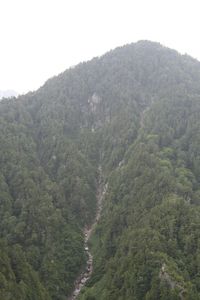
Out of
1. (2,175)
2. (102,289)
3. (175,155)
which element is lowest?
(102,289)

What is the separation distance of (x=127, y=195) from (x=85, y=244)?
1041 inches

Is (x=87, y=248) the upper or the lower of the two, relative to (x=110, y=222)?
lower

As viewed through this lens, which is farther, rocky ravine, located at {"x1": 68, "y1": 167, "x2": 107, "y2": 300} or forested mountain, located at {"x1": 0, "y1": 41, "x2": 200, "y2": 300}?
rocky ravine, located at {"x1": 68, "y1": 167, "x2": 107, "y2": 300}

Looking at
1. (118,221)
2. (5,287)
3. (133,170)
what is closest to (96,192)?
(133,170)

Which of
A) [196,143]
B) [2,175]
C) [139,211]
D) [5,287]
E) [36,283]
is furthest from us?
[196,143]

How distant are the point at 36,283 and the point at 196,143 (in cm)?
10194

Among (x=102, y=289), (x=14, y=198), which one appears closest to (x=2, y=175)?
(x=14, y=198)

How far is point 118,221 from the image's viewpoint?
151 meters

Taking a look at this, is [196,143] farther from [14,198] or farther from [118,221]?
[14,198]

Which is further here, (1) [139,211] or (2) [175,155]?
(2) [175,155]

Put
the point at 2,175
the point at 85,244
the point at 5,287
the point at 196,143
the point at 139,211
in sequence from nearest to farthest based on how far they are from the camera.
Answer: the point at 5,287 < the point at 139,211 < the point at 85,244 < the point at 2,175 < the point at 196,143

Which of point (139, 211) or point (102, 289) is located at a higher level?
point (139, 211)

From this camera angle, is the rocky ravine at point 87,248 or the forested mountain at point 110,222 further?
the rocky ravine at point 87,248

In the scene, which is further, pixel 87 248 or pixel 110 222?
pixel 87 248
